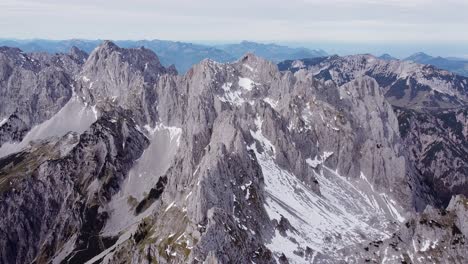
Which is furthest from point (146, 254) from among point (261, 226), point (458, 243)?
point (458, 243)

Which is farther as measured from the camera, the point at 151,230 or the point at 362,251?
the point at 151,230

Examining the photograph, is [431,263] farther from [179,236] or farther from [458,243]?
[179,236]

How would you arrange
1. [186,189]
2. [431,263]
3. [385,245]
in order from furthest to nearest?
[186,189], [385,245], [431,263]

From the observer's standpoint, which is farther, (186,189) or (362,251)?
(186,189)

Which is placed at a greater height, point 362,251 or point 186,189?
point 186,189

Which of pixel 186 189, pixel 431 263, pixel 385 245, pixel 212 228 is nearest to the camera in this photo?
pixel 212 228

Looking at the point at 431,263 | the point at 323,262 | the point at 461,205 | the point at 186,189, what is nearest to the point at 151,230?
the point at 186,189

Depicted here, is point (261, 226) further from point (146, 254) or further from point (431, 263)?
point (431, 263)

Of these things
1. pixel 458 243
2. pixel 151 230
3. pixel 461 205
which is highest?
pixel 461 205

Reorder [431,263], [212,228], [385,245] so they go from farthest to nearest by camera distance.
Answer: [385,245]
[431,263]
[212,228]
